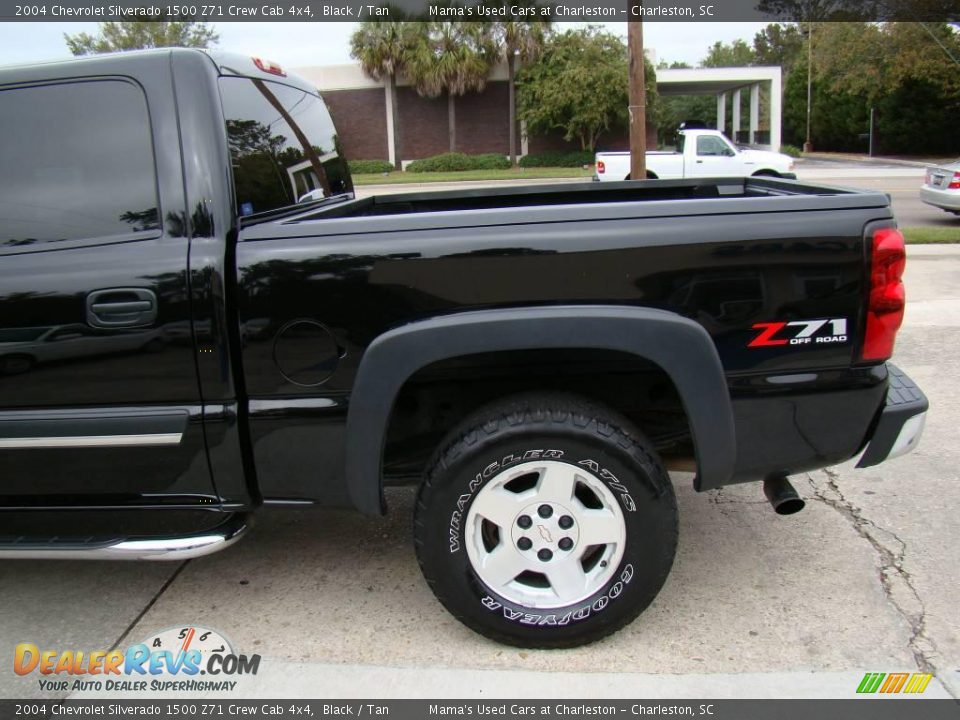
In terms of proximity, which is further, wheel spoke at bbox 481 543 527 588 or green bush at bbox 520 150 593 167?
green bush at bbox 520 150 593 167

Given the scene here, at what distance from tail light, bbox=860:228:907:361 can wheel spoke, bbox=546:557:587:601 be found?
1.12 meters

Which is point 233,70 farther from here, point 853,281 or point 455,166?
point 455,166

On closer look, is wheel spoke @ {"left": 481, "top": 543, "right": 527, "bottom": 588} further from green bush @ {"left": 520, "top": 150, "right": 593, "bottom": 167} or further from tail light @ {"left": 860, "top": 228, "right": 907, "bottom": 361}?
green bush @ {"left": 520, "top": 150, "right": 593, "bottom": 167}

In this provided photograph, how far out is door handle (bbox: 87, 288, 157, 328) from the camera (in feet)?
8.12

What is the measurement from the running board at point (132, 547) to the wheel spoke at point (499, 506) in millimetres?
839

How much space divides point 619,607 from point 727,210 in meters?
1.31

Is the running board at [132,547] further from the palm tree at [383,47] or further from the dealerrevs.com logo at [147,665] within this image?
the palm tree at [383,47]

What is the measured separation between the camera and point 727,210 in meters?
2.42

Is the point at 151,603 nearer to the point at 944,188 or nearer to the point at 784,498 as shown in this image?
the point at 784,498

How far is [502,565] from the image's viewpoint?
2.59 metres
